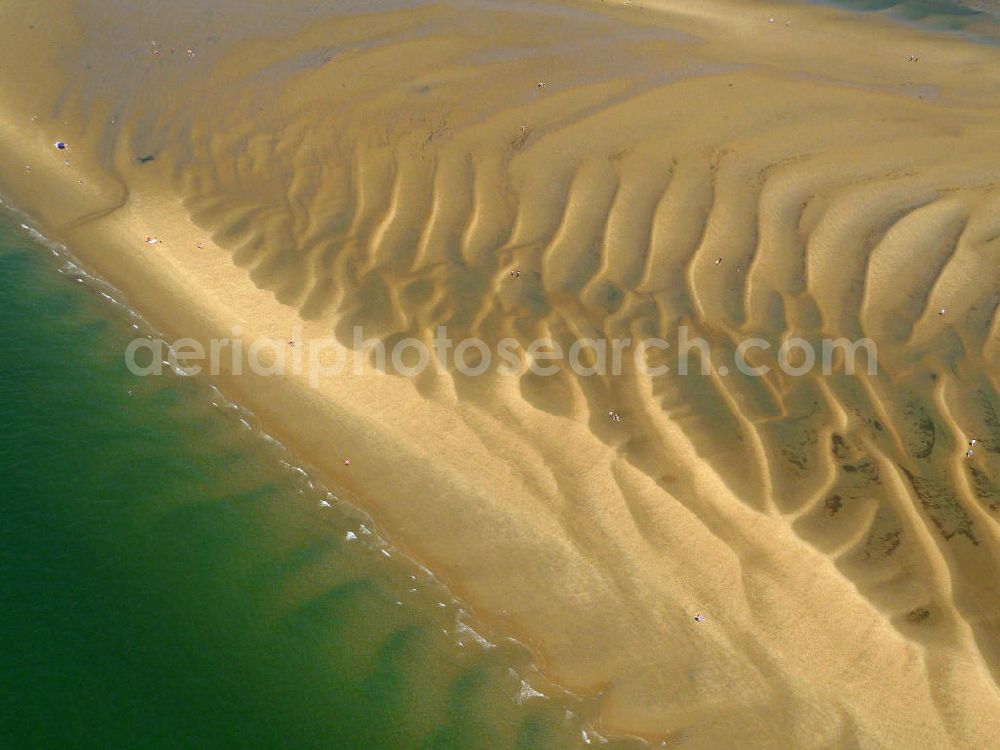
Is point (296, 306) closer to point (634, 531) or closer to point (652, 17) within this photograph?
point (634, 531)

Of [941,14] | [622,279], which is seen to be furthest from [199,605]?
[941,14]

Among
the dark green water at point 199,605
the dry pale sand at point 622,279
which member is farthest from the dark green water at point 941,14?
the dark green water at point 199,605

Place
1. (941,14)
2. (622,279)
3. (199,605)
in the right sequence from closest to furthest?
(199,605) < (622,279) < (941,14)

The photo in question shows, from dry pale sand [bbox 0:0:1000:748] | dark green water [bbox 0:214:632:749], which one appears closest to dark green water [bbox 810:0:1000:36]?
dry pale sand [bbox 0:0:1000:748]

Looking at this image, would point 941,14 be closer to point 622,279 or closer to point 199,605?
point 622,279

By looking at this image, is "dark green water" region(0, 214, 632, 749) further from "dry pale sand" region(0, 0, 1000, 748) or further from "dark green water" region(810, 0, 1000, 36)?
"dark green water" region(810, 0, 1000, 36)

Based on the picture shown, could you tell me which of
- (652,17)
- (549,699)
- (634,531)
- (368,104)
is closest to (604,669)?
(549,699)

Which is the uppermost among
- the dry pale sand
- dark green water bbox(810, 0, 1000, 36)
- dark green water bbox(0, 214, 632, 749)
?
dark green water bbox(810, 0, 1000, 36)

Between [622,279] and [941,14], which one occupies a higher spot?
[941,14]
